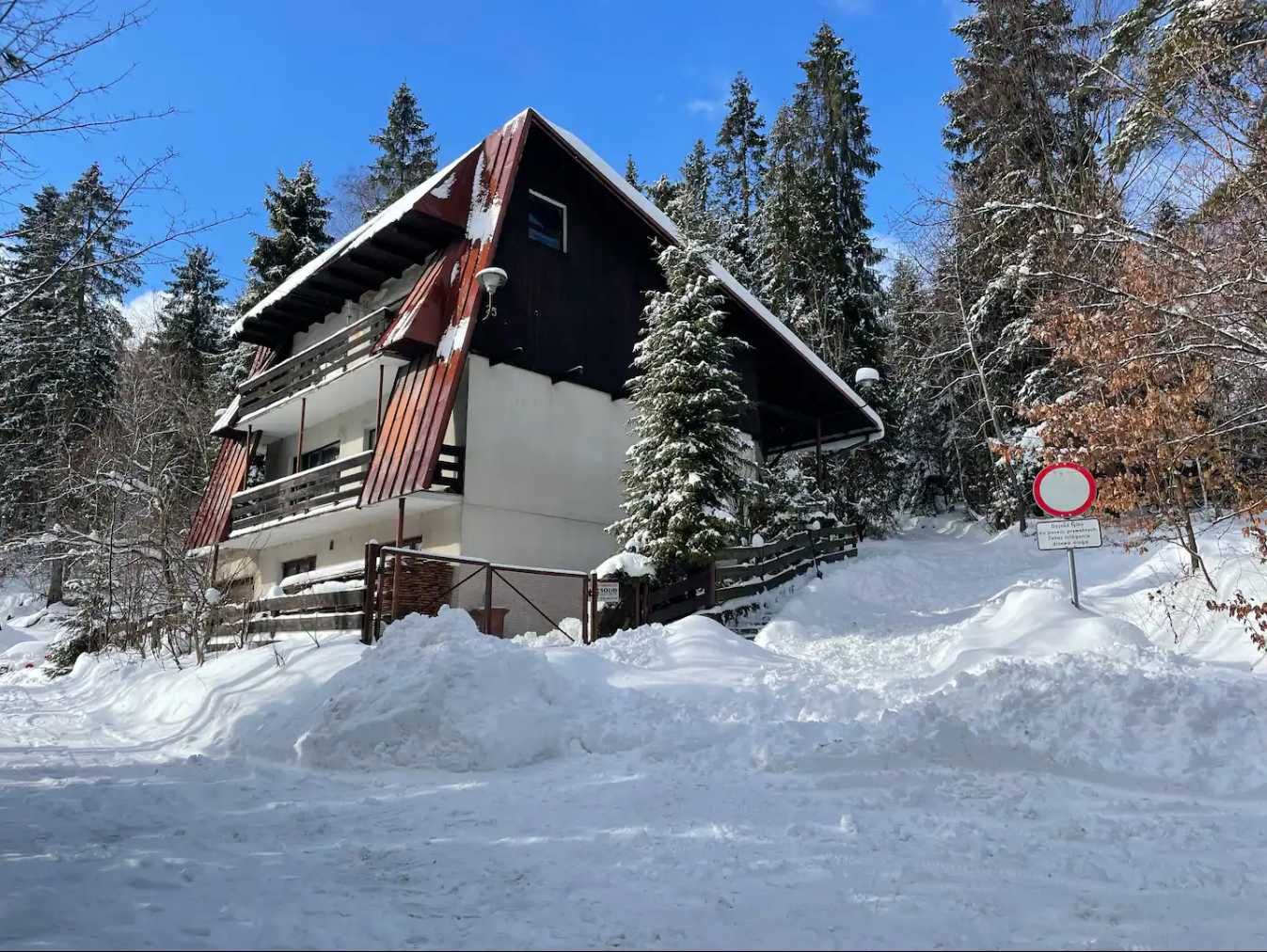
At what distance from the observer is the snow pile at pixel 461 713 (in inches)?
265

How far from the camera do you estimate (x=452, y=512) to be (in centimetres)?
1658

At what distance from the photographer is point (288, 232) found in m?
29.9

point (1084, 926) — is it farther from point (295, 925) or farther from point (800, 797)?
point (295, 925)

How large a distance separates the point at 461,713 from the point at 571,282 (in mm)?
13735

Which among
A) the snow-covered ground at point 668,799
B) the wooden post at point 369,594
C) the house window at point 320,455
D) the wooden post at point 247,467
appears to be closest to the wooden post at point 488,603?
the wooden post at point 369,594

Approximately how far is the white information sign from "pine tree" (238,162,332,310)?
27.0 metres

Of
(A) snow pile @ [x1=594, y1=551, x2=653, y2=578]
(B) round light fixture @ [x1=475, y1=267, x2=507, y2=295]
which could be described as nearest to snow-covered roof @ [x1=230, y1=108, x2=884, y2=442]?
(B) round light fixture @ [x1=475, y1=267, x2=507, y2=295]

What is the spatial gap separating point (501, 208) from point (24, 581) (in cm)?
2964

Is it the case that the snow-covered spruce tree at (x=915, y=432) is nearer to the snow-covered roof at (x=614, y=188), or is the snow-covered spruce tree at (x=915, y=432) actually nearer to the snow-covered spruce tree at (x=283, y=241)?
the snow-covered roof at (x=614, y=188)

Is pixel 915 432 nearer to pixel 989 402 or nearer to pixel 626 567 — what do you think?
pixel 989 402

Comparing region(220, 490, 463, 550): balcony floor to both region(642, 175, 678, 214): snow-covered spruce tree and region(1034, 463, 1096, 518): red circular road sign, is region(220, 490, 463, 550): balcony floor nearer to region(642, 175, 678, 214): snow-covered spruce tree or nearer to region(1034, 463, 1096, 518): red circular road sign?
region(1034, 463, 1096, 518): red circular road sign

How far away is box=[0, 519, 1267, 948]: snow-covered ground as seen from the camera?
3.45 m

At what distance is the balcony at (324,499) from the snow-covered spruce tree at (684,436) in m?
3.43

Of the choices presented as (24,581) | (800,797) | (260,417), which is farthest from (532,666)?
(24,581)
